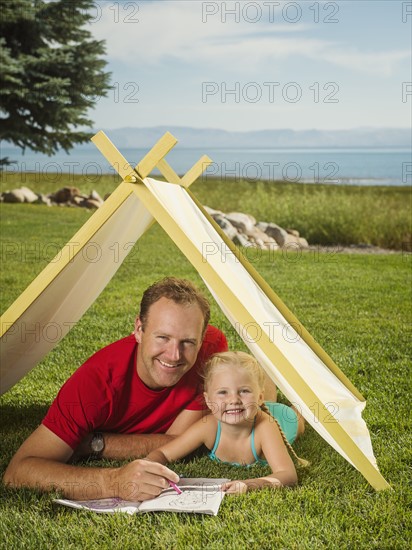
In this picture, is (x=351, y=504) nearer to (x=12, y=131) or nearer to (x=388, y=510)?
(x=388, y=510)

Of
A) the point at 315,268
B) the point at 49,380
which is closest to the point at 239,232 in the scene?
the point at 315,268

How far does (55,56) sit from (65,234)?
672 centimetres

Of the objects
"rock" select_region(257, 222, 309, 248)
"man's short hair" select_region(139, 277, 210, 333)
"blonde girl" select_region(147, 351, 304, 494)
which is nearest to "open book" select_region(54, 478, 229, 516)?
"blonde girl" select_region(147, 351, 304, 494)

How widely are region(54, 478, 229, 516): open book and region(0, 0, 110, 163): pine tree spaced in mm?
16330

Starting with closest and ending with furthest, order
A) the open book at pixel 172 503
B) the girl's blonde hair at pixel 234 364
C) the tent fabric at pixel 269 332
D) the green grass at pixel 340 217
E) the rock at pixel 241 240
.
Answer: the open book at pixel 172 503, the tent fabric at pixel 269 332, the girl's blonde hair at pixel 234 364, the rock at pixel 241 240, the green grass at pixel 340 217

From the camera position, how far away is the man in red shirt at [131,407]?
12.0 feet

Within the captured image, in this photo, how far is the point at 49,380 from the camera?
5.98m

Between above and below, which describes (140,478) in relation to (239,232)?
below

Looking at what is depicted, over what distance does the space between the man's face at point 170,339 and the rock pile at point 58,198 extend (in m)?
16.3

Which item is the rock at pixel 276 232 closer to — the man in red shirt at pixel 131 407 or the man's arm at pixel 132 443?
the man in red shirt at pixel 131 407

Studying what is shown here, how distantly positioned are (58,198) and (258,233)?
800cm

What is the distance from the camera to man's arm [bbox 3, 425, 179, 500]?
359 cm

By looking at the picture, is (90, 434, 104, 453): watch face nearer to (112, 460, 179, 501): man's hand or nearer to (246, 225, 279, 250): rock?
(112, 460, 179, 501): man's hand

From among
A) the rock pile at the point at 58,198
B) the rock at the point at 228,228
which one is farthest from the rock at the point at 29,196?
the rock at the point at 228,228
